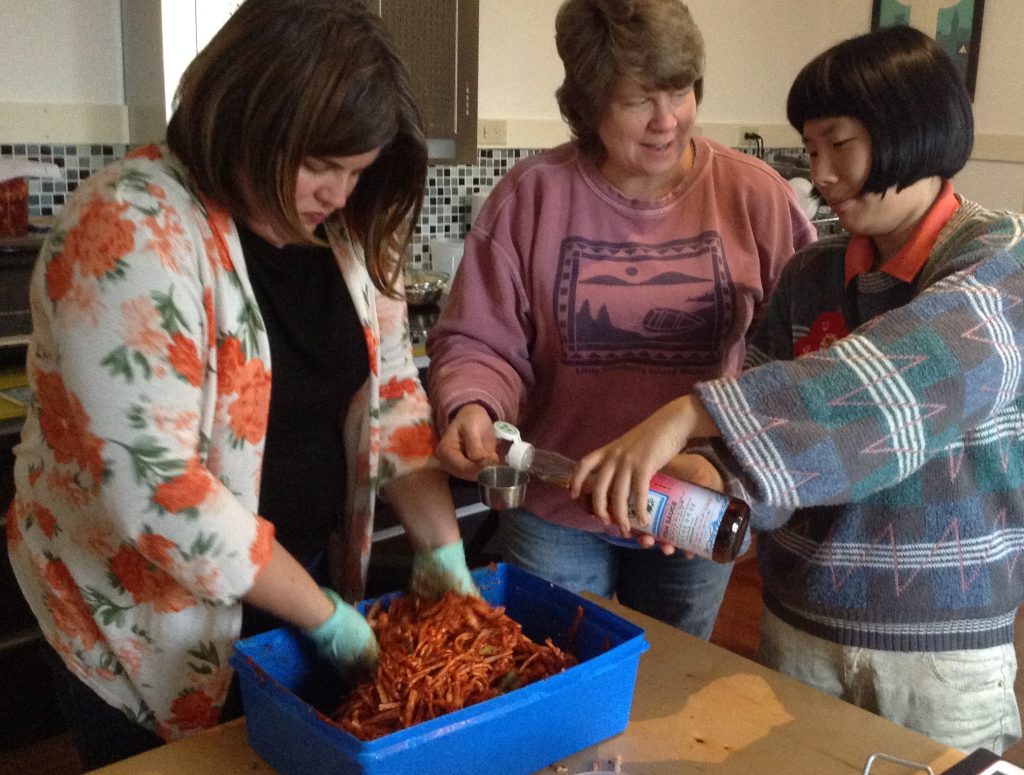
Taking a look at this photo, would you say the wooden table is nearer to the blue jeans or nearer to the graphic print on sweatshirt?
the blue jeans

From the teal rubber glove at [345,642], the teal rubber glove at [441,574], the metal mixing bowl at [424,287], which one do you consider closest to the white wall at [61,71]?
the metal mixing bowl at [424,287]

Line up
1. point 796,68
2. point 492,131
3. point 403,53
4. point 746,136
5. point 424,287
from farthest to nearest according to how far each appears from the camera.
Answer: point 796,68 < point 746,136 < point 492,131 < point 424,287 < point 403,53

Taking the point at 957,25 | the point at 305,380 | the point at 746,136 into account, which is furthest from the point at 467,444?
the point at 957,25

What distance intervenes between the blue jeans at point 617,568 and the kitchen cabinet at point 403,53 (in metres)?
1.15

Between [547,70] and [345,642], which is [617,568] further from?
[547,70]

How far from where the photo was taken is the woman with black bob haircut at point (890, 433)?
3.36 ft

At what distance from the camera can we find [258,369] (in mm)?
1113

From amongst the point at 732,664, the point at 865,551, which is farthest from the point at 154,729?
the point at 865,551

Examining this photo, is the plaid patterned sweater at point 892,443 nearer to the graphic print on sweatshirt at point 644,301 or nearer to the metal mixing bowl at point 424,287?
the graphic print on sweatshirt at point 644,301

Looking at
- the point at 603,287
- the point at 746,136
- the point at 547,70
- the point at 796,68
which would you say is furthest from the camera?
the point at 796,68

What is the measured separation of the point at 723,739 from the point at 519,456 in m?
0.38

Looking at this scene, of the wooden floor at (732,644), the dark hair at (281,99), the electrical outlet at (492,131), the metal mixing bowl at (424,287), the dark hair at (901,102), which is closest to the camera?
the dark hair at (281,99)

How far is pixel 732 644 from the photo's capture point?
9.56 ft

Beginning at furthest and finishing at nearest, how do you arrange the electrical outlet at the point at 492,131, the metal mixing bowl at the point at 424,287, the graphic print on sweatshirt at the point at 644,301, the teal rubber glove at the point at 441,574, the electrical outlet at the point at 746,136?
1. the electrical outlet at the point at 746,136
2. the electrical outlet at the point at 492,131
3. the metal mixing bowl at the point at 424,287
4. the graphic print on sweatshirt at the point at 644,301
5. the teal rubber glove at the point at 441,574
